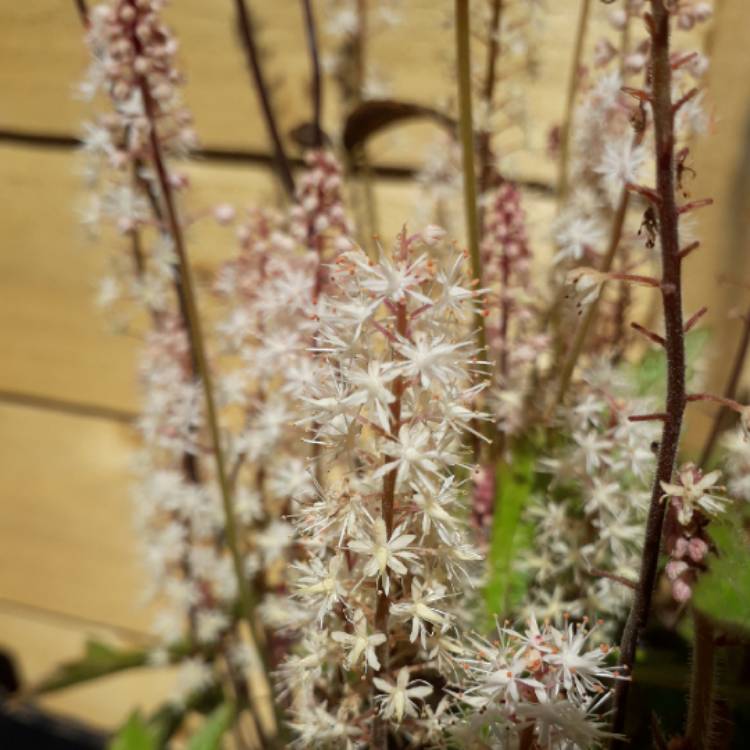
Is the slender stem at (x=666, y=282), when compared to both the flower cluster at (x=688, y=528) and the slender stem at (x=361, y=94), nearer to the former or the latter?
the flower cluster at (x=688, y=528)

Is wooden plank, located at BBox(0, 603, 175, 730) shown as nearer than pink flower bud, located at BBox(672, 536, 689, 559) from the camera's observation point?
No

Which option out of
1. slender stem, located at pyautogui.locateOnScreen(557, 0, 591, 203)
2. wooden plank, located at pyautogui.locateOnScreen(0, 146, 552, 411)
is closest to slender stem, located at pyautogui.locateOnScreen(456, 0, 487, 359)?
slender stem, located at pyautogui.locateOnScreen(557, 0, 591, 203)

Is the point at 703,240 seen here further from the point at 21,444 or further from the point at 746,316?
the point at 21,444

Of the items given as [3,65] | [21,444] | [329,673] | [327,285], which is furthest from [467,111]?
[21,444]

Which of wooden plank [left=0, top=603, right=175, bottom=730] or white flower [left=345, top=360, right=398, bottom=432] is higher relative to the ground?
white flower [left=345, top=360, right=398, bottom=432]

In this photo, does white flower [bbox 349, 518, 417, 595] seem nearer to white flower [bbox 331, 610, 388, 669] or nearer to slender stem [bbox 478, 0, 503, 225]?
white flower [bbox 331, 610, 388, 669]

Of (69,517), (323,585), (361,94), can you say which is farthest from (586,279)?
(69,517)

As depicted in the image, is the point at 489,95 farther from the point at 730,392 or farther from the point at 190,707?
the point at 190,707
